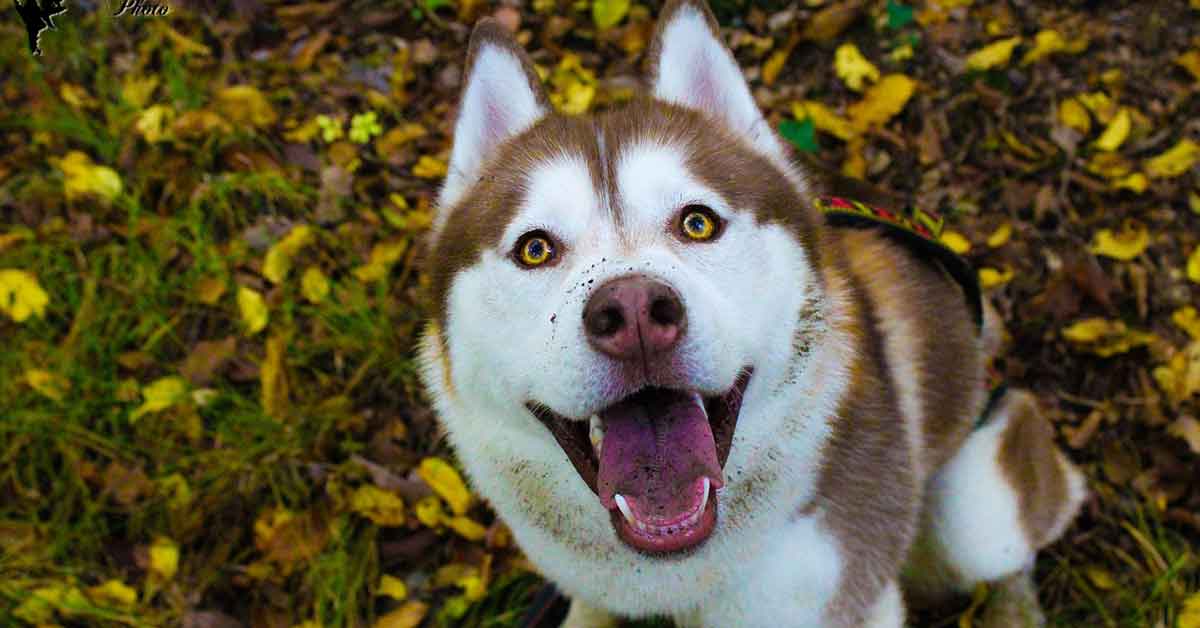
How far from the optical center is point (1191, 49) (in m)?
3.49

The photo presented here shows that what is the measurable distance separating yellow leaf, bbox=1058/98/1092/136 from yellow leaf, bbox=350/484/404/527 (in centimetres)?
298

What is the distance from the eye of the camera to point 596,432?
1746 mm

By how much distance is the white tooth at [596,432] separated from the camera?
1735 millimetres

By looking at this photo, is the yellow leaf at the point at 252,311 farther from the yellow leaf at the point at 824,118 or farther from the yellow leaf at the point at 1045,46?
the yellow leaf at the point at 1045,46

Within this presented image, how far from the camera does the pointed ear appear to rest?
2.02 metres

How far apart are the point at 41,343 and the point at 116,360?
28cm

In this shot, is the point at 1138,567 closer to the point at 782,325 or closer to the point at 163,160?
the point at 782,325

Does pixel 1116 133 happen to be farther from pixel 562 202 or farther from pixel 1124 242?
pixel 562 202

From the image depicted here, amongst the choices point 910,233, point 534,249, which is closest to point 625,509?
point 534,249

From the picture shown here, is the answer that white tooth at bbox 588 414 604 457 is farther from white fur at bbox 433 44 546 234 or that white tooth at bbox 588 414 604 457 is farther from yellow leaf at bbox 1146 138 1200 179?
yellow leaf at bbox 1146 138 1200 179

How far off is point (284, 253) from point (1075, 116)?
3.21 m

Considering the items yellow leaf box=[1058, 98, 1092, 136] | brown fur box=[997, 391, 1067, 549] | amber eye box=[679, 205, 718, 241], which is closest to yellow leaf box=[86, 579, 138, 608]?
amber eye box=[679, 205, 718, 241]

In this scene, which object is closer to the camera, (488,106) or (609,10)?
(488,106)

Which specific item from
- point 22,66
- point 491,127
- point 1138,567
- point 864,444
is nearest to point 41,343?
point 22,66
